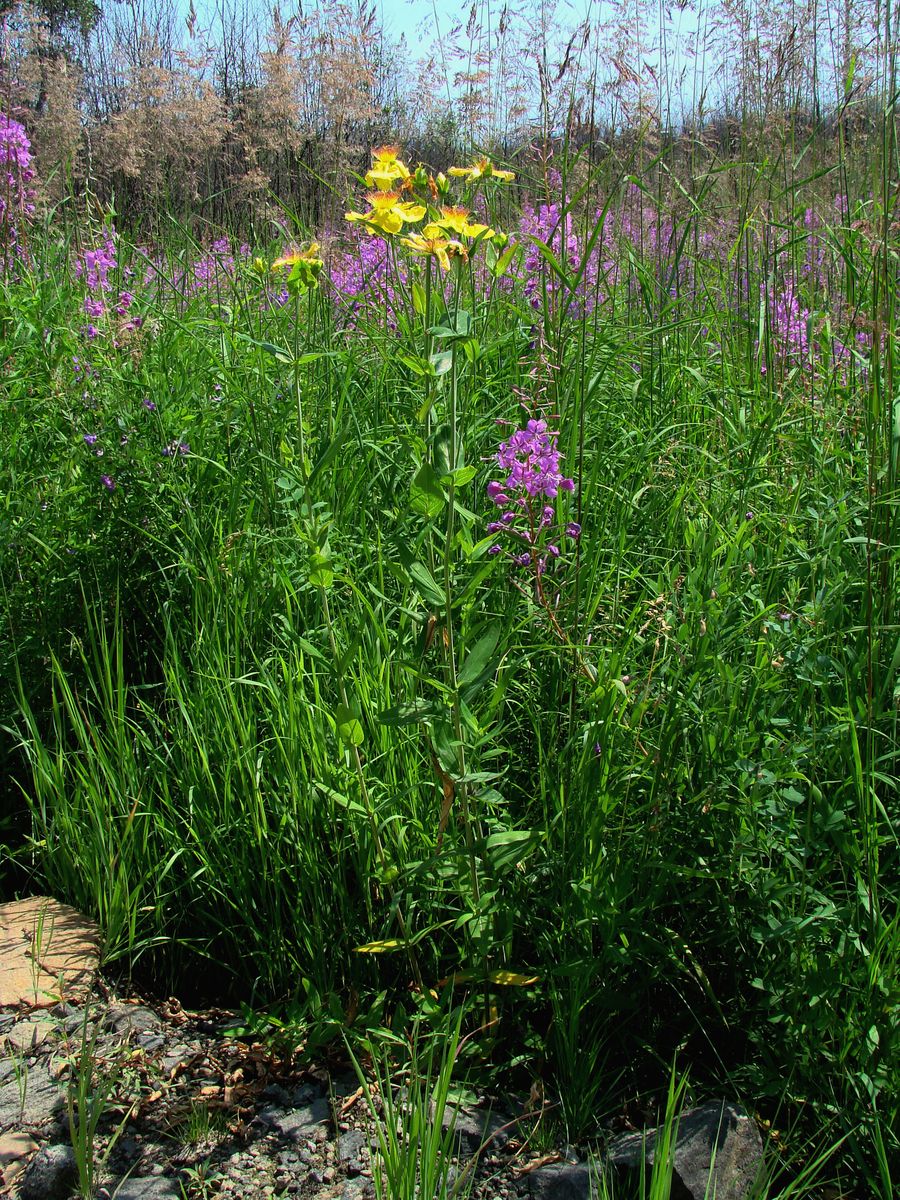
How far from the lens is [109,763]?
5.98 feet

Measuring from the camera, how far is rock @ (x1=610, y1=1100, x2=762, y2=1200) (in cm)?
121

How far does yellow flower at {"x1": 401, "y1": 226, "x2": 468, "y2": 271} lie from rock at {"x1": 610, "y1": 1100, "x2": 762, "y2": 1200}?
1.14 metres

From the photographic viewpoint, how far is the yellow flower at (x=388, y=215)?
120 centimetres

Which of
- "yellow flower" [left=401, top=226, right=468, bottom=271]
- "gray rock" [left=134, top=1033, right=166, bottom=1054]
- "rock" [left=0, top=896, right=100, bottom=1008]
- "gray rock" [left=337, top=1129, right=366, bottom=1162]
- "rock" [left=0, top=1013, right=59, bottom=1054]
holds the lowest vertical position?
"gray rock" [left=337, top=1129, right=366, bottom=1162]

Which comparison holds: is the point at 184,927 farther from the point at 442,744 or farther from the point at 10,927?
the point at 442,744

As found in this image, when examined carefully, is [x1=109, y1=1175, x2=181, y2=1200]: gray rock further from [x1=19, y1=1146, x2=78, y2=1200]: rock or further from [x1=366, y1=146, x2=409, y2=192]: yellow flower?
[x1=366, y1=146, x2=409, y2=192]: yellow flower

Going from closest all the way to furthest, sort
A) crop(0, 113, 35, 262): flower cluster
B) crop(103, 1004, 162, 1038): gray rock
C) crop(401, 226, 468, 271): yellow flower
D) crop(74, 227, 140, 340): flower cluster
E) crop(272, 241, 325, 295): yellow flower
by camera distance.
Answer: crop(401, 226, 468, 271): yellow flower
crop(272, 241, 325, 295): yellow flower
crop(103, 1004, 162, 1038): gray rock
crop(74, 227, 140, 340): flower cluster
crop(0, 113, 35, 262): flower cluster

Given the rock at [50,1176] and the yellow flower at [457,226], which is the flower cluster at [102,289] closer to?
the yellow flower at [457,226]

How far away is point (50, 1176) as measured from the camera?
4.13 feet

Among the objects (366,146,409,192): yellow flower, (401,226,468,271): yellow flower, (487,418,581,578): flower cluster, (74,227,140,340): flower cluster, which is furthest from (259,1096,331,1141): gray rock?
(74,227,140,340): flower cluster

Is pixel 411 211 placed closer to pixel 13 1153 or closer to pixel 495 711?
pixel 495 711

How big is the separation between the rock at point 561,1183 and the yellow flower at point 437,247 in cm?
118

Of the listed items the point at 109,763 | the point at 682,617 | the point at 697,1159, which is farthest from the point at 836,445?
the point at 109,763

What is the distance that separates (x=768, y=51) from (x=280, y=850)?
8.59 feet
